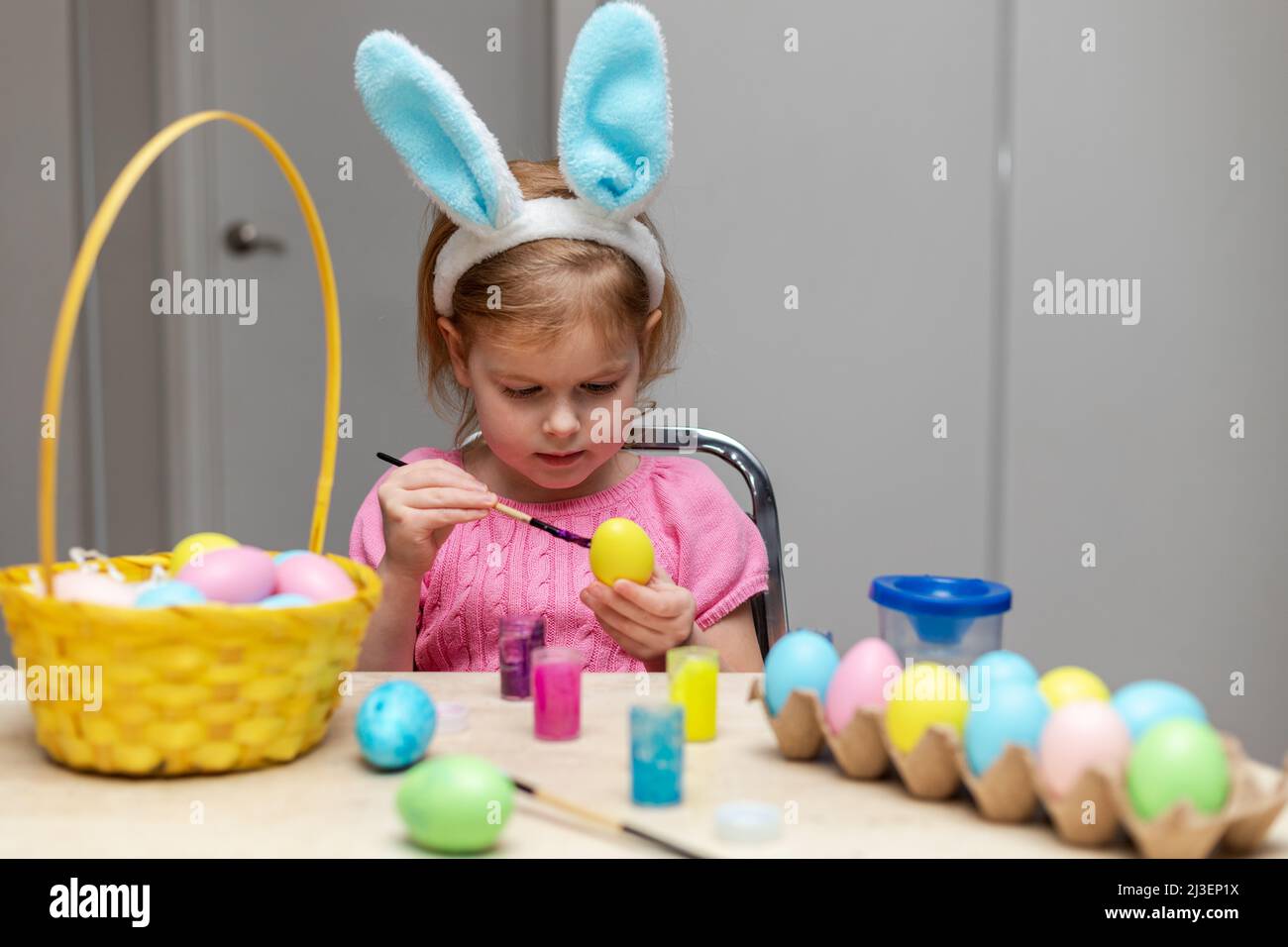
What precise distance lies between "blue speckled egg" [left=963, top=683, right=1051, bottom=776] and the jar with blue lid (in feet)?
0.66

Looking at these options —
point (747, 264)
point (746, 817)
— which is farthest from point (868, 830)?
point (747, 264)

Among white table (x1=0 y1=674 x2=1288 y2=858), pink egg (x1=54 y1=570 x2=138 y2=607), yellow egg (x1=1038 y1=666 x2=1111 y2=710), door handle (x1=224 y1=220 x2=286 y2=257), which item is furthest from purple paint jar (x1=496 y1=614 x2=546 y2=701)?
door handle (x1=224 y1=220 x2=286 y2=257)

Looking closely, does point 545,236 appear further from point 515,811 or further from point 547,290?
point 515,811

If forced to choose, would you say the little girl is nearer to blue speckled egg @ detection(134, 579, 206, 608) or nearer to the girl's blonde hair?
the girl's blonde hair

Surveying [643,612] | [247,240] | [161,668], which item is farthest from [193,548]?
[247,240]

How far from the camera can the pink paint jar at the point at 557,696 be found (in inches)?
38.5

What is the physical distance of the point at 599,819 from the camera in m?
0.79

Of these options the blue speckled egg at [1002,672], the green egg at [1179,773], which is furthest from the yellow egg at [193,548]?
the green egg at [1179,773]

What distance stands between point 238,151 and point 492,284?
66.2 inches

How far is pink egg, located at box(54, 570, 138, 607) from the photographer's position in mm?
881

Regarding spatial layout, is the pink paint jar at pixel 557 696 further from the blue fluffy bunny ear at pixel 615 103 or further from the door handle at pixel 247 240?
the door handle at pixel 247 240

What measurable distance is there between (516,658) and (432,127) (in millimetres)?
572

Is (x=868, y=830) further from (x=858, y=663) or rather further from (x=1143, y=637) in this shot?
(x=1143, y=637)
